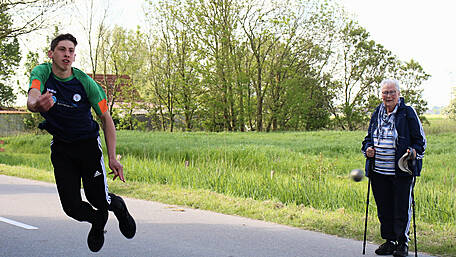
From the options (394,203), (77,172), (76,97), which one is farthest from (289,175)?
(76,97)

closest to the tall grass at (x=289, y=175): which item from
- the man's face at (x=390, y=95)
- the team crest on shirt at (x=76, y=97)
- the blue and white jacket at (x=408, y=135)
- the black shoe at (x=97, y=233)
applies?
the blue and white jacket at (x=408, y=135)

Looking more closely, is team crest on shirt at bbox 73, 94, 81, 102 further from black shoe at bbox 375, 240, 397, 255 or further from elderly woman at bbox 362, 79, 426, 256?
black shoe at bbox 375, 240, 397, 255

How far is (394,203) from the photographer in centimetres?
605

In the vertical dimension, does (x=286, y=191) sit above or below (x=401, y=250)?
above

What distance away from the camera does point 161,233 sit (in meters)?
7.13

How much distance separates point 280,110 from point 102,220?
36361 mm

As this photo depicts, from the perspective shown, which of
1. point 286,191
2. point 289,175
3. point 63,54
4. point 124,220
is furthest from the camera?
point 289,175

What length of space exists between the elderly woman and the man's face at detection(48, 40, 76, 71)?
3.35m

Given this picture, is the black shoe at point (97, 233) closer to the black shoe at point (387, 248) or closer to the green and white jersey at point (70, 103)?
the green and white jersey at point (70, 103)

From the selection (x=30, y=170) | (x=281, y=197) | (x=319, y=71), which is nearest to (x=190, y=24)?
(x=319, y=71)

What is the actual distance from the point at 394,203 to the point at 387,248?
1.65ft

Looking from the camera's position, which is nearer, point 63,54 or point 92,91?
point 63,54

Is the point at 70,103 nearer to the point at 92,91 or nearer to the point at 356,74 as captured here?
the point at 92,91

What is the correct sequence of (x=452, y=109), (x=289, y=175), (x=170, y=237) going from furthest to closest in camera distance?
(x=452, y=109) → (x=289, y=175) → (x=170, y=237)
